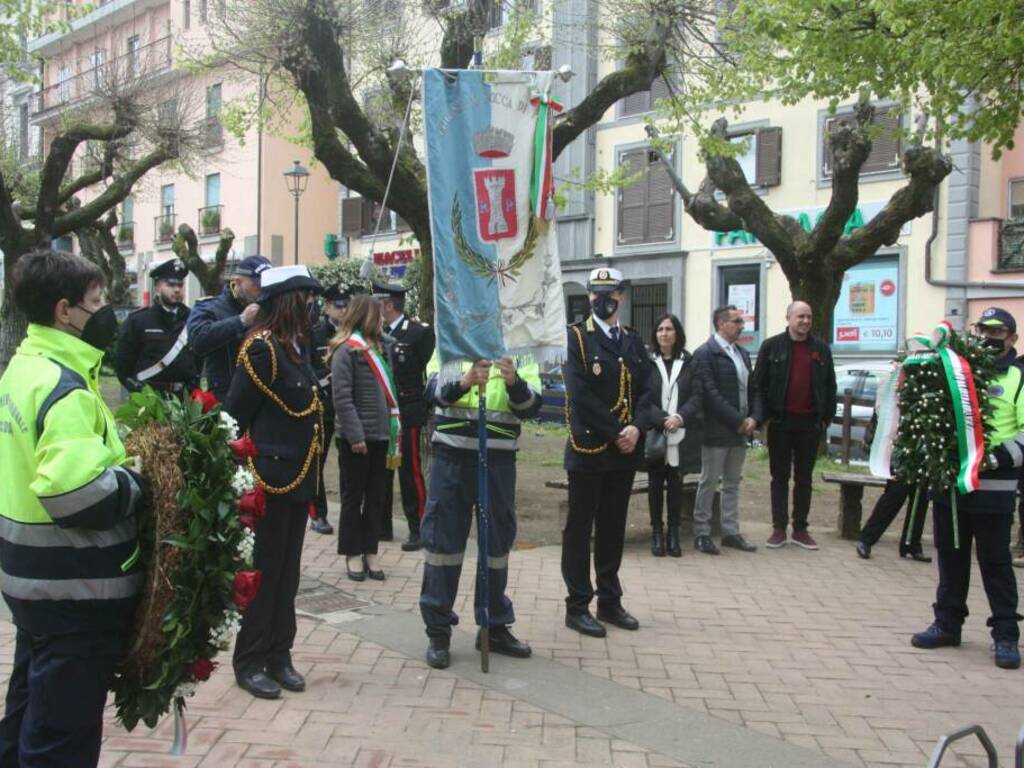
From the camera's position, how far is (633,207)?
90.4ft

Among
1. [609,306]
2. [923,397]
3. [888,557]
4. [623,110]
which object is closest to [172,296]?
[609,306]

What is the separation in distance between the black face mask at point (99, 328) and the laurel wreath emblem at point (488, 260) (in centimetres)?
243

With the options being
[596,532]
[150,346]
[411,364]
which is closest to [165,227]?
[411,364]

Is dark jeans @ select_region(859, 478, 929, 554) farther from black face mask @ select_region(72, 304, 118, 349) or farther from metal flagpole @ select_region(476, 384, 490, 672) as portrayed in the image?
black face mask @ select_region(72, 304, 118, 349)

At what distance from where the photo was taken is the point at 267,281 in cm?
488

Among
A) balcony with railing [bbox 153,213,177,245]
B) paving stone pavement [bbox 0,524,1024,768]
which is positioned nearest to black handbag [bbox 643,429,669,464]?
paving stone pavement [bbox 0,524,1024,768]

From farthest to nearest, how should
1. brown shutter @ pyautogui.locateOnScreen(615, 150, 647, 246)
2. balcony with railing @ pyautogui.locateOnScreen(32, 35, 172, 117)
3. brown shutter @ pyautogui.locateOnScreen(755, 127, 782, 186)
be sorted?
brown shutter @ pyautogui.locateOnScreen(615, 150, 647, 246), brown shutter @ pyautogui.locateOnScreen(755, 127, 782, 186), balcony with railing @ pyautogui.locateOnScreen(32, 35, 172, 117)

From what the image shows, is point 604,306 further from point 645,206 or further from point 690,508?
point 645,206

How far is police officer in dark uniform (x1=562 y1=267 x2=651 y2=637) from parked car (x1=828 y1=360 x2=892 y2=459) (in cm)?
967

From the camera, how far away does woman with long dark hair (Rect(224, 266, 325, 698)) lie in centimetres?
476

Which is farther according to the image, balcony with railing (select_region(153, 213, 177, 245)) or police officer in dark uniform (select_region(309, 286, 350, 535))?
balcony with railing (select_region(153, 213, 177, 245))

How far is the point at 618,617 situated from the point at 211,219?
3312 cm

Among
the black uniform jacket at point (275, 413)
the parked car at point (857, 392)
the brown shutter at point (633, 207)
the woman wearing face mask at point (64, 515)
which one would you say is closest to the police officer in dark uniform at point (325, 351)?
the black uniform jacket at point (275, 413)

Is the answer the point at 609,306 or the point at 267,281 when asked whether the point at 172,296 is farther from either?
the point at 609,306
